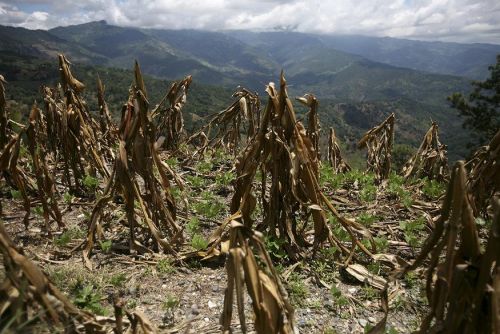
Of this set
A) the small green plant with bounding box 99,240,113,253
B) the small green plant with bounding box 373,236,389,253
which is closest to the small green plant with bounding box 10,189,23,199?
the small green plant with bounding box 99,240,113,253

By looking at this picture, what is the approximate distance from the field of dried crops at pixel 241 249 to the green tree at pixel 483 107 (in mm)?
21299

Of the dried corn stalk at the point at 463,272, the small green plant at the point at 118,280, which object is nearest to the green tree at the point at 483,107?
the dried corn stalk at the point at 463,272

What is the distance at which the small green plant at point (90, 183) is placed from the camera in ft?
18.4

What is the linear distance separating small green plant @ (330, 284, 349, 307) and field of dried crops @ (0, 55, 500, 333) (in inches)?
0.5

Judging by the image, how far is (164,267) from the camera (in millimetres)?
3801

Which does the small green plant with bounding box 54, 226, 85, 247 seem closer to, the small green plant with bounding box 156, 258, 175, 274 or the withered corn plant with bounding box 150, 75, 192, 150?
the small green plant with bounding box 156, 258, 175, 274

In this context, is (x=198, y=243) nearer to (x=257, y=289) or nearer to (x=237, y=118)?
(x=257, y=289)

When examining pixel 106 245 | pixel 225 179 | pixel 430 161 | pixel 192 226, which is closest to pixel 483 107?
pixel 430 161

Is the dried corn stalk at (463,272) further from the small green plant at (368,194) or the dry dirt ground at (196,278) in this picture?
the small green plant at (368,194)

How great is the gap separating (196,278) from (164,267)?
0.36m

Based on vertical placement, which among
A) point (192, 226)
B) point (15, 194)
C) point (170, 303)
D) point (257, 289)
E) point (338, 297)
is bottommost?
point (338, 297)

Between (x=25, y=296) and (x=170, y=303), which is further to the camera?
(x=170, y=303)

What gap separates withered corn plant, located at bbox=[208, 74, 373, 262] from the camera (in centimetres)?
365

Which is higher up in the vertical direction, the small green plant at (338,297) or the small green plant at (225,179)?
the small green plant at (225,179)
